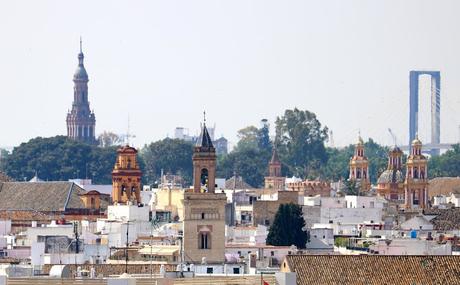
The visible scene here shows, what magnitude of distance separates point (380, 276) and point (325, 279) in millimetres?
1377

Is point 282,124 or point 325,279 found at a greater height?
point 282,124

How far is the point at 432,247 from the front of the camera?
72250 millimetres

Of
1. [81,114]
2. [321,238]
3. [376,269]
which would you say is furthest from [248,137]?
[376,269]

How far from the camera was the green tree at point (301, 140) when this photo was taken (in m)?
162

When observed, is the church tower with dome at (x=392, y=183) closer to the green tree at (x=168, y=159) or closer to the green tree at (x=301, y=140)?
the green tree at (x=168, y=159)

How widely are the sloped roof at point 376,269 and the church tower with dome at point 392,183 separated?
6260 cm

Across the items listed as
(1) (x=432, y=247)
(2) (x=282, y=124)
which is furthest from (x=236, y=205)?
(2) (x=282, y=124)

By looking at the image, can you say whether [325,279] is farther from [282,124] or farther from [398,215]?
[282,124]

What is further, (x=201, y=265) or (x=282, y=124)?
(x=282, y=124)

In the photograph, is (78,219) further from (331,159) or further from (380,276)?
(331,159)

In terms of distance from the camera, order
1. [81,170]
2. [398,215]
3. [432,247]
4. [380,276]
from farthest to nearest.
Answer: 1. [81,170]
2. [398,215]
3. [432,247]
4. [380,276]

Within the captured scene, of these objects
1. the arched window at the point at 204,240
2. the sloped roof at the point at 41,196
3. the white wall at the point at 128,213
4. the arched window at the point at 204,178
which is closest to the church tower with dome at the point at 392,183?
the sloped roof at the point at 41,196

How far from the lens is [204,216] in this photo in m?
75.1

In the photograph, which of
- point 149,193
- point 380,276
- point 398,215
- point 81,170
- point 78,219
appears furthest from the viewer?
point 81,170
